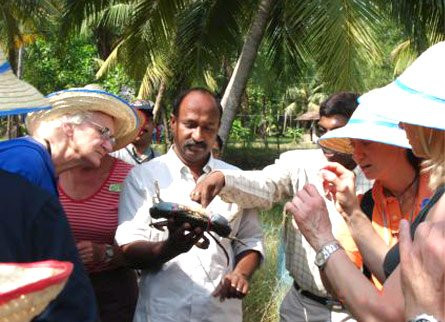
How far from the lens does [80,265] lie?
83.4 inches

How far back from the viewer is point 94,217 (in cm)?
363

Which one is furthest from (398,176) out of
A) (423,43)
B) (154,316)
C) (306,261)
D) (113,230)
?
(423,43)

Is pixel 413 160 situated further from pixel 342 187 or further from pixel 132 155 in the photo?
pixel 132 155

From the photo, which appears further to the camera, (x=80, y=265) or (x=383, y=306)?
(x=80, y=265)

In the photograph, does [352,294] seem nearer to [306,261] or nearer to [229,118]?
[306,261]

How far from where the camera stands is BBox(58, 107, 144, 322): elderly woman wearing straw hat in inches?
140

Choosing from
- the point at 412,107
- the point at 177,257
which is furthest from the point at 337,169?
the point at 412,107

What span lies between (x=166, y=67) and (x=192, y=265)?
9.34 meters

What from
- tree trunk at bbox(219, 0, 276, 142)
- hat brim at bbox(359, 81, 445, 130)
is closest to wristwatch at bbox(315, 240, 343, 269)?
hat brim at bbox(359, 81, 445, 130)

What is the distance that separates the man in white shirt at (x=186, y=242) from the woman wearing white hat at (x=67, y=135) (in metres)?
0.29

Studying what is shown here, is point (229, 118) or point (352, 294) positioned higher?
point (352, 294)

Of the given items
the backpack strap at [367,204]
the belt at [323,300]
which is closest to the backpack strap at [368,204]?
the backpack strap at [367,204]

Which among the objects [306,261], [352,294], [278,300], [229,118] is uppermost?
[352,294]

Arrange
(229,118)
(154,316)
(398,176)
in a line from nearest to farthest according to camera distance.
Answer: (398,176) < (154,316) < (229,118)
